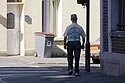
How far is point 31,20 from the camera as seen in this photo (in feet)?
96.5

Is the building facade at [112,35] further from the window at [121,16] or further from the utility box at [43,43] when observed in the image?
the utility box at [43,43]

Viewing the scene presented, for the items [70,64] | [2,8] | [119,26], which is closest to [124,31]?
[119,26]

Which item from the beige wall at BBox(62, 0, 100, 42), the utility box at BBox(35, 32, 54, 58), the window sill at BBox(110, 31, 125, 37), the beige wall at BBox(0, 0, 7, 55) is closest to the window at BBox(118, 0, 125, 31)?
the window sill at BBox(110, 31, 125, 37)

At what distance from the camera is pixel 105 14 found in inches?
698

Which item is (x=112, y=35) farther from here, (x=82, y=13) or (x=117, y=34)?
(x=82, y=13)

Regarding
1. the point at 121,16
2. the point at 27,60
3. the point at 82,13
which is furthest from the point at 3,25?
the point at 121,16

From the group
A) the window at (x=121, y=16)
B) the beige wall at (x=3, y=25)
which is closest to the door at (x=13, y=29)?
the beige wall at (x=3, y=25)

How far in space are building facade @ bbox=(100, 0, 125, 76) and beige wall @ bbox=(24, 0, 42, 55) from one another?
1181 cm

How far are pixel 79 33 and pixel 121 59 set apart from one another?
1.49 m

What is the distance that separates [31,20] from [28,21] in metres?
0.19

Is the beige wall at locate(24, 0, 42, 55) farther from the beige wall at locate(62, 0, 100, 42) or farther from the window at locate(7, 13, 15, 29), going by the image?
the beige wall at locate(62, 0, 100, 42)

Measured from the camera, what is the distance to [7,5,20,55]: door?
29.2 m

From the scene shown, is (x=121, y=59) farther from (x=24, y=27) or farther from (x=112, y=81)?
(x=24, y=27)

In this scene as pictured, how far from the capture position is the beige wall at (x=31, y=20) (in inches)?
1152
